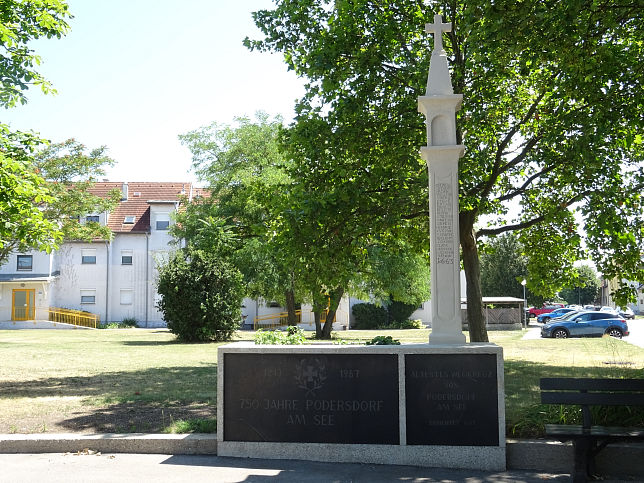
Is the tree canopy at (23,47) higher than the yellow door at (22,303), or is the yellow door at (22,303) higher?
the tree canopy at (23,47)

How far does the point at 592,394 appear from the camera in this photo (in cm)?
712

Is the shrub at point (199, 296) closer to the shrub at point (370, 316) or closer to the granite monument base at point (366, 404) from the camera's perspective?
the granite monument base at point (366, 404)

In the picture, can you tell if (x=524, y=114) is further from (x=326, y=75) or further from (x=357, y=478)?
(x=357, y=478)

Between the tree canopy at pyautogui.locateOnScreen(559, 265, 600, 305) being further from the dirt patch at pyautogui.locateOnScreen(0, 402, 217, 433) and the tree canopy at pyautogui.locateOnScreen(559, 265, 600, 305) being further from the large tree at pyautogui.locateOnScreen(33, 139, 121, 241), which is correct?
the dirt patch at pyautogui.locateOnScreen(0, 402, 217, 433)

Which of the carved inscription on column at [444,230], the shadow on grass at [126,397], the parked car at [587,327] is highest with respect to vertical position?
the carved inscription on column at [444,230]

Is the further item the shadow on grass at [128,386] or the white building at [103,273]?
the white building at [103,273]

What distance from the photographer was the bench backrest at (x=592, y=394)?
705cm

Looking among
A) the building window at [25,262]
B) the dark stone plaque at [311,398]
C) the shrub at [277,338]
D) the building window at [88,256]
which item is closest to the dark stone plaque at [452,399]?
the dark stone plaque at [311,398]

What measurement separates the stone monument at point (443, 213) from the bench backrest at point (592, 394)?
121cm

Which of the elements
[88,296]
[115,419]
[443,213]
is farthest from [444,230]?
[88,296]

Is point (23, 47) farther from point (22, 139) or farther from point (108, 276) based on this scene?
point (108, 276)

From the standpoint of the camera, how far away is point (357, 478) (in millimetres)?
6816

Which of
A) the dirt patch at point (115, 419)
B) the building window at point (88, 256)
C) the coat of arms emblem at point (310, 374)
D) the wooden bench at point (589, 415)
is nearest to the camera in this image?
the wooden bench at point (589, 415)

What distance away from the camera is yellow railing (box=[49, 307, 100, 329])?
51.0 meters
